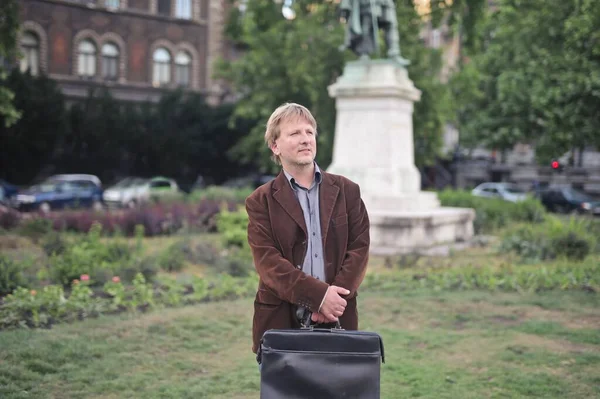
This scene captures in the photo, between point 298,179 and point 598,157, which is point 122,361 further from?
point 598,157

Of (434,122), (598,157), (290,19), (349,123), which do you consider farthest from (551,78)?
(598,157)

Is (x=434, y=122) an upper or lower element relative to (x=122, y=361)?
upper

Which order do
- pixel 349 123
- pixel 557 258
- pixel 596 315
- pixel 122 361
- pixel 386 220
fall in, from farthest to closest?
pixel 349 123, pixel 386 220, pixel 557 258, pixel 596 315, pixel 122 361

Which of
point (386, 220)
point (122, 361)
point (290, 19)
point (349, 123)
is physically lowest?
point (122, 361)

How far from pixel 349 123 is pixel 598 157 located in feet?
107

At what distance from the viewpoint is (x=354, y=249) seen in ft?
13.0

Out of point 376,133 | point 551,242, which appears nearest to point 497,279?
point 551,242

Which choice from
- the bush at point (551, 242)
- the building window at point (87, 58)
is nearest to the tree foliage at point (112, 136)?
the building window at point (87, 58)

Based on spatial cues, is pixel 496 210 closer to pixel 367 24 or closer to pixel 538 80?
pixel 367 24

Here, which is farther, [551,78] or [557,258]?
[551,78]

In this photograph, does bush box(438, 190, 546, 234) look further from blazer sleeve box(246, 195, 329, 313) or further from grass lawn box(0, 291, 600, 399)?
blazer sleeve box(246, 195, 329, 313)

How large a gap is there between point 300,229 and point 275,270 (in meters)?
0.27

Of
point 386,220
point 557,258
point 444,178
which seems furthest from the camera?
point 444,178

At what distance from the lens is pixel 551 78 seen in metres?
27.2
